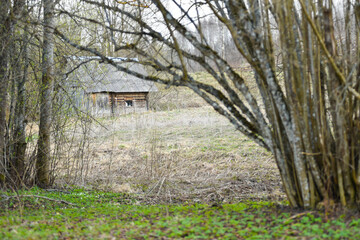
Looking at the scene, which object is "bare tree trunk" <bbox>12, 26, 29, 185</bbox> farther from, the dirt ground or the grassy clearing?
the grassy clearing

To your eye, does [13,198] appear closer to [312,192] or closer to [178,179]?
[178,179]

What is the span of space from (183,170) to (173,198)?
2.64 meters

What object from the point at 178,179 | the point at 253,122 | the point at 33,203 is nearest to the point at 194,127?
the point at 178,179

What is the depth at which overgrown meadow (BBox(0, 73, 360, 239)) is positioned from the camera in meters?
3.60

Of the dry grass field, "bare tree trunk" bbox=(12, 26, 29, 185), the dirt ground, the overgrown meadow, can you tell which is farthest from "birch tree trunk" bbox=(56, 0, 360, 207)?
"bare tree trunk" bbox=(12, 26, 29, 185)

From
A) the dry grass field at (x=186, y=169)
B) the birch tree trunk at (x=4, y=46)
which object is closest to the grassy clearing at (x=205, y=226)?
the birch tree trunk at (x=4, y=46)

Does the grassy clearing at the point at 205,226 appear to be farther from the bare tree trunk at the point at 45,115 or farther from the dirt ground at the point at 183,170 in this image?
the bare tree trunk at the point at 45,115

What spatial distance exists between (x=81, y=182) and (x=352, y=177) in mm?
7231

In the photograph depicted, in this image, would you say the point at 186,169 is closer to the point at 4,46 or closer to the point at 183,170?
the point at 183,170

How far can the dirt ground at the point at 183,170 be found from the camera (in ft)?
26.6

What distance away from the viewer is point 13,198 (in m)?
6.36

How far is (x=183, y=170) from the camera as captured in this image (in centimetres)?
1036

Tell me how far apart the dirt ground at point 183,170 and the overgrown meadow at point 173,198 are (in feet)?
0.09

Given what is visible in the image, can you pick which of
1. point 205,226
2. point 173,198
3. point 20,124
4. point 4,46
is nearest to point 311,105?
point 205,226
